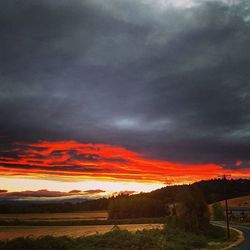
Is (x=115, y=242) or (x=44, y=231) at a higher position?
(x=44, y=231)

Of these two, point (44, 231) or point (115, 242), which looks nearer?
point (115, 242)

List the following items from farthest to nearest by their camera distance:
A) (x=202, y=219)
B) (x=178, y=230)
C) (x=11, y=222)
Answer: (x=11, y=222) → (x=202, y=219) → (x=178, y=230)

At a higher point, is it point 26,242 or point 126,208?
point 126,208

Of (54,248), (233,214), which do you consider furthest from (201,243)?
(233,214)

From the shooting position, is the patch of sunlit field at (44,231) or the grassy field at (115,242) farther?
the patch of sunlit field at (44,231)

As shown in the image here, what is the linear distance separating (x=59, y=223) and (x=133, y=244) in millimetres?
73542

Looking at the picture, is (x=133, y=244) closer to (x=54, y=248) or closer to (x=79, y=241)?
(x=79, y=241)

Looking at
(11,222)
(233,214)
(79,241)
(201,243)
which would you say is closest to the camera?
(79,241)

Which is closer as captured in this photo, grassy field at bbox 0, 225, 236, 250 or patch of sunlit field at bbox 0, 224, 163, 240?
grassy field at bbox 0, 225, 236, 250

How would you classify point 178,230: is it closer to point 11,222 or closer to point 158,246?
point 158,246

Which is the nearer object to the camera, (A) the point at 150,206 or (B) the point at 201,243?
(B) the point at 201,243

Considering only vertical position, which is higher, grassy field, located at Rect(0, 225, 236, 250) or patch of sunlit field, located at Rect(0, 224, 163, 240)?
patch of sunlit field, located at Rect(0, 224, 163, 240)

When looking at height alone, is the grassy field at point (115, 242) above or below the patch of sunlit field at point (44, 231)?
below

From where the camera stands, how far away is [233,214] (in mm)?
174500
